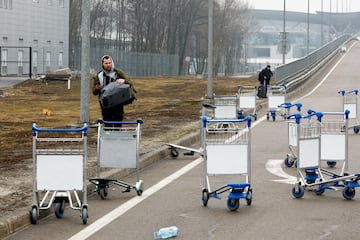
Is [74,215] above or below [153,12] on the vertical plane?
below

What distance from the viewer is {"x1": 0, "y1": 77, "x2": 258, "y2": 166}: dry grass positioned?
19045 mm

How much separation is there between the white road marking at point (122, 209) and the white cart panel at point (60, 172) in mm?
506

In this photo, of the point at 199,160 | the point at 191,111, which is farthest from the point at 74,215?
the point at 191,111

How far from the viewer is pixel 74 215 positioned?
33.5ft

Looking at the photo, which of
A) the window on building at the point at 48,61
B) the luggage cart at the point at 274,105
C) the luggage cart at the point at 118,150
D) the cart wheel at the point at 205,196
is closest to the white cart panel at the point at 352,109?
the luggage cart at the point at 274,105

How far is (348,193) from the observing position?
11.3 m

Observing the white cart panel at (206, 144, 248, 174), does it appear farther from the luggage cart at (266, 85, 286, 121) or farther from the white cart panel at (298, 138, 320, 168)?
the luggage cart at (266, 85, 286, 121)

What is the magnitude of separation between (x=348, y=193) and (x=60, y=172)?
4.06 meters

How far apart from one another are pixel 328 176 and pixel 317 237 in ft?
14.7

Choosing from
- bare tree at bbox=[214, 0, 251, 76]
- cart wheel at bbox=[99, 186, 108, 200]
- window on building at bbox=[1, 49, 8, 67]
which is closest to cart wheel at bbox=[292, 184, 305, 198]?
cart wheel at bbox=[99, 186, 108, 200]

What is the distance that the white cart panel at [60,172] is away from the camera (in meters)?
9.67

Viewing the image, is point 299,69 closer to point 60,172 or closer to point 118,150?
point 118,150

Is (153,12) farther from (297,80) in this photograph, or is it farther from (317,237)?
(317,237)

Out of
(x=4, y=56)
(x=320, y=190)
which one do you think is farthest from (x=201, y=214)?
(x=4, y=56)
